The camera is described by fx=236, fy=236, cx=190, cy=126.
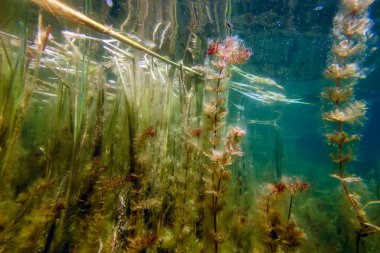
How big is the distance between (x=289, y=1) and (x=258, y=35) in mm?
2779

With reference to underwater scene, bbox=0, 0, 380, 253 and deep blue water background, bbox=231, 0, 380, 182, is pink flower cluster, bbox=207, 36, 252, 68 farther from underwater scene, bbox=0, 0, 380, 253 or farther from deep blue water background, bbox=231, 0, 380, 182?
deep blue water background, bbox=231, 0, 380, 182

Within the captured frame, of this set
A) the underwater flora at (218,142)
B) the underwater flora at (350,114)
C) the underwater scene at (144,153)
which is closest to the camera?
the underwater scene at (144,153)

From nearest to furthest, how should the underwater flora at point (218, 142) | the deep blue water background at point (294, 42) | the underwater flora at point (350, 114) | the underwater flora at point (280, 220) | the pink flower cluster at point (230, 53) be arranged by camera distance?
1. the underwater flora at point (280, 220)
2. the underwater flora at point (218, 142)
3. the pink flower cluster at point (230, 53)
4. the underwater flora at point (350, 114)
5. the deep blue water background at point (294, 42)

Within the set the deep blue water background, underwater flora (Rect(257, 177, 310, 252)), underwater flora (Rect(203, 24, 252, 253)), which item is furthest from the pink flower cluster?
the deep blue water background

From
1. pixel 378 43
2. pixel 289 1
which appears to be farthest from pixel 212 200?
pixel 378 43

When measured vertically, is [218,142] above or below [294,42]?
below

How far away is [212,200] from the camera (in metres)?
4.16

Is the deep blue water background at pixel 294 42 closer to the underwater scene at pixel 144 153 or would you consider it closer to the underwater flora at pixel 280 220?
the underwater scene at pixel 144 153

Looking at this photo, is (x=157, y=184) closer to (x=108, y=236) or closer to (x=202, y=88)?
(x=108, y=236)

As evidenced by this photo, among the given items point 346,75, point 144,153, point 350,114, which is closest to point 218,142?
point 144,153

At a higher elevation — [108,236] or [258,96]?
[258,96]

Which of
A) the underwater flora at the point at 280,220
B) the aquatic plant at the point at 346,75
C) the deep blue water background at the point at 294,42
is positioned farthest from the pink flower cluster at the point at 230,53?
the deep blue water background at the point at 294,42

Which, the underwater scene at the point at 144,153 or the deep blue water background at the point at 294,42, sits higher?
the deep blue water background at the point at 294,42

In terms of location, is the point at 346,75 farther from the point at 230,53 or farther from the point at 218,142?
the point at 218,142
